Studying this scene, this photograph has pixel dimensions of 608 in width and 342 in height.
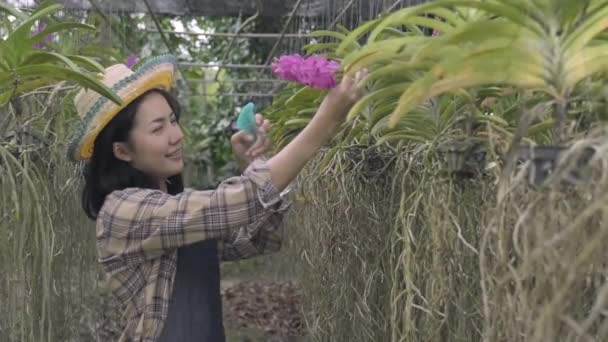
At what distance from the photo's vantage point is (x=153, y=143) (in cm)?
140

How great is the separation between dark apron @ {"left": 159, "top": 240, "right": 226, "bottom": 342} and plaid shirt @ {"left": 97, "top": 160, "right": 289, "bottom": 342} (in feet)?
0.07

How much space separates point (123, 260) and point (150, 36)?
250 inches

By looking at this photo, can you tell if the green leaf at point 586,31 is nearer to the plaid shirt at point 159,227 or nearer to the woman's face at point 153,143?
the plaid shirt at point 159,227

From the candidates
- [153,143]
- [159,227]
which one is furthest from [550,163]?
[153,143]

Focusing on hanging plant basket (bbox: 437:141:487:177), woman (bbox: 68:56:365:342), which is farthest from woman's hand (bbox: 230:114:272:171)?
hanging plant basket (bbox: 437:141:487:177)

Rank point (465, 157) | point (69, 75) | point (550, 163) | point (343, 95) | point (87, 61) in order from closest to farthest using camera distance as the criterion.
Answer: point (550, 163) → point (465, 157) → point (343, 95) → point (69, 75) → point (87, 61)

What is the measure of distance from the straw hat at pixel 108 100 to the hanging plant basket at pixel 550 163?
0.89 meters

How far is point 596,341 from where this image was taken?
66 cm

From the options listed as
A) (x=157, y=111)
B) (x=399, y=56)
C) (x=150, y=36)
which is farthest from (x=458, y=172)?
(x=150, y=36)

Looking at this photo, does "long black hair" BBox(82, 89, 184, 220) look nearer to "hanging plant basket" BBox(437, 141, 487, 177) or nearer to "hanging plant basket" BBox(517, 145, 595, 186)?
"hanging plant basket" BBox(437, 141, 487, 177)

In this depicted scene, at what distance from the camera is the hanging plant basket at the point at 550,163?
25.1 inches

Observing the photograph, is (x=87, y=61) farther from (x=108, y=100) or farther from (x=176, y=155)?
(x=176, y=155)

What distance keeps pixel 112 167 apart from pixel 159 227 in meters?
0.24

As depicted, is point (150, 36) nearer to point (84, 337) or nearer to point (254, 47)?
point (254, 47)
